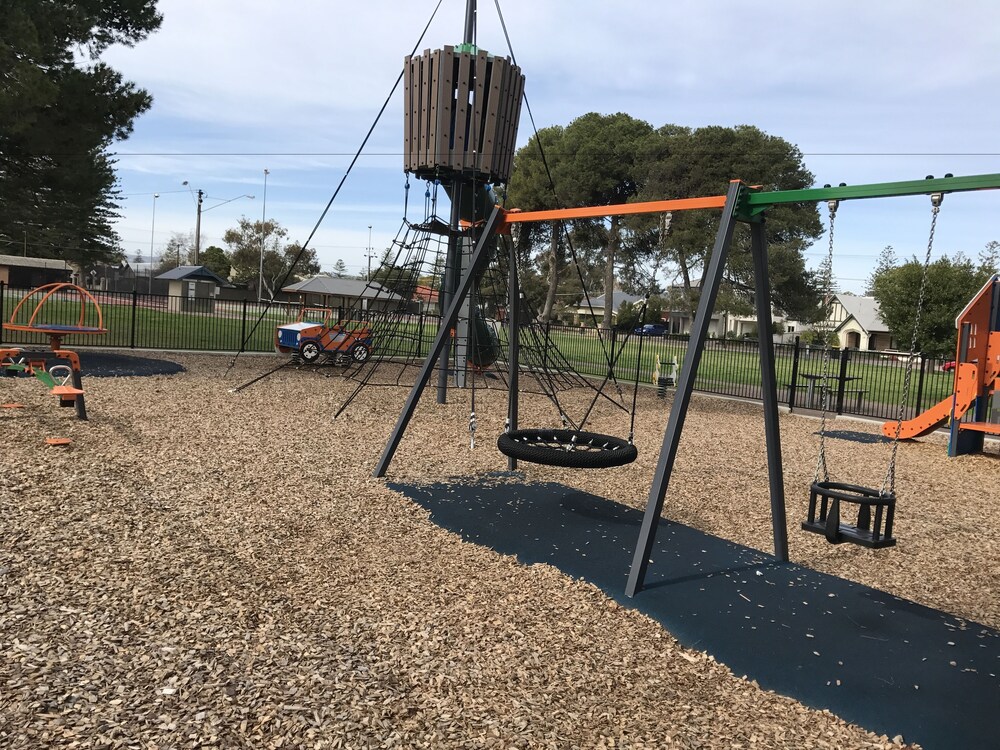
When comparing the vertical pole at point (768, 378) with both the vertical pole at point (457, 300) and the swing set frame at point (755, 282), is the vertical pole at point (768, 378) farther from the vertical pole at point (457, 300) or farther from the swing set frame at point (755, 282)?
the vertical pole at point (457, 300)

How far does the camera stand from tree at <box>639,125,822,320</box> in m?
34.9

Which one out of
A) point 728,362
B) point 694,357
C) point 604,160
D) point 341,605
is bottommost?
point 341,605

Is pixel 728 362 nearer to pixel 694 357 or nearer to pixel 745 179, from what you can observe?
pixel 694 357

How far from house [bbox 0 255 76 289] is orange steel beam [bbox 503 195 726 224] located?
1935 inches

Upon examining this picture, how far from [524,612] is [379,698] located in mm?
1007

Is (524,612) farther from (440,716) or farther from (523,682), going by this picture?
(440,716)

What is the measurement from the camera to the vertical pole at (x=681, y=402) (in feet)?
12.3

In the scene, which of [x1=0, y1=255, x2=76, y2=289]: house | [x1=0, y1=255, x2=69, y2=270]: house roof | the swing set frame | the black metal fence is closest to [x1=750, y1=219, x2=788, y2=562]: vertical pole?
the swing set frame

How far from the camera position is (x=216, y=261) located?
258ft

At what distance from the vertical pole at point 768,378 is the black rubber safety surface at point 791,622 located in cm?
25

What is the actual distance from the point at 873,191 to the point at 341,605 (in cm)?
331

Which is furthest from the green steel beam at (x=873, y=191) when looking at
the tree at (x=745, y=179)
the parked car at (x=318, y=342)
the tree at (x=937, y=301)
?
the tree at (x=745, y=179)

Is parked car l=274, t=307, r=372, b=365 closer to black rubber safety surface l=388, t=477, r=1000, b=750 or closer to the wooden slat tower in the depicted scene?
the wooden slat tower

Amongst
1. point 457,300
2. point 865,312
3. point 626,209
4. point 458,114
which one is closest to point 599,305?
point 865,312
